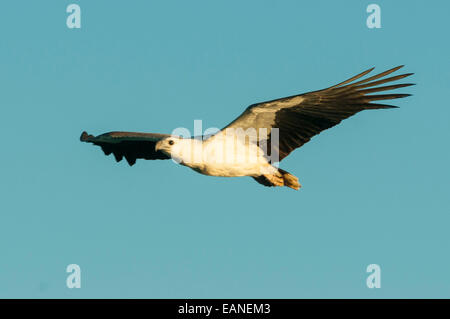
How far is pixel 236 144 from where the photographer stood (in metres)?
16.1

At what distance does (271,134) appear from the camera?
1619cm

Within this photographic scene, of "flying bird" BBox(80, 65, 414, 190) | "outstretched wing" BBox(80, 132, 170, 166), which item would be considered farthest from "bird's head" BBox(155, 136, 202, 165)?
"outstretched wing" BBox(80, 132, 170, 166)

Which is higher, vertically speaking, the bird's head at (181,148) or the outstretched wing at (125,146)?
the outstretched wing at (125,146)

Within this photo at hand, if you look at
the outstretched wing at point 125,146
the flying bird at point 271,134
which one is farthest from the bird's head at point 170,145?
the outstretched wing at point 125,146

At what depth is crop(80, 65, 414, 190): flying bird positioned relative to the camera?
15.5m

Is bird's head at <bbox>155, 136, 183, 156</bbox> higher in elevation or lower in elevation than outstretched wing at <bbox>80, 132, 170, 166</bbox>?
lower

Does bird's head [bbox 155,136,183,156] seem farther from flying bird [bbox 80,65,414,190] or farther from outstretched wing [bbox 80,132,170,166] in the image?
outstretched wing [bbox 80,132,170,166]

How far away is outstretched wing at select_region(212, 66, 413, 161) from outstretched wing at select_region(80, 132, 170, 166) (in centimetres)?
226

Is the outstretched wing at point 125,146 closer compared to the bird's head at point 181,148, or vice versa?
the bird's head at point 181,148

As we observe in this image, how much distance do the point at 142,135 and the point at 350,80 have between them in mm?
4068

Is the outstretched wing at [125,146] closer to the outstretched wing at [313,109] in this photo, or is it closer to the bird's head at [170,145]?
the bird's head at [170,145]

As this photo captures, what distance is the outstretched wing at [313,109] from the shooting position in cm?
1547
